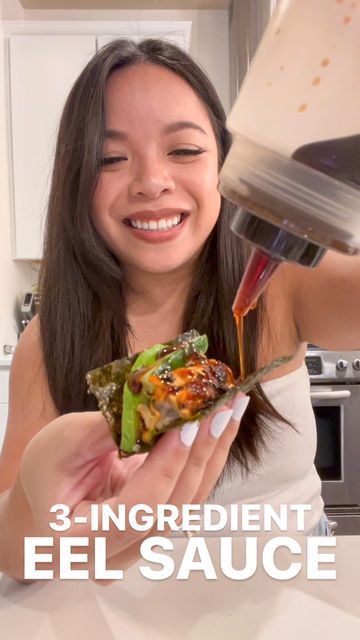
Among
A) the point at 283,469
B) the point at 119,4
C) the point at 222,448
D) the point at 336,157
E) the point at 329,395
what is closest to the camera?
the point at 336,157

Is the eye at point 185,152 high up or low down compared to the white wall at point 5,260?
up

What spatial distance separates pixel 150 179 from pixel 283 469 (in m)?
0.51

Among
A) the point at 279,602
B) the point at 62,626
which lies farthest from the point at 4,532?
the point at 279,602

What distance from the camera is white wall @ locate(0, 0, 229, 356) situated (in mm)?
2355

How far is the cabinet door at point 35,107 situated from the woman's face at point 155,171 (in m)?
1.52

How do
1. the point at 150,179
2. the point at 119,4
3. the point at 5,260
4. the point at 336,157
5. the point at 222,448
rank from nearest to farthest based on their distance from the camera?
the point at 336,157
the point at 222,448
the point at 150,179
the point at 5,260
the point at 119,4

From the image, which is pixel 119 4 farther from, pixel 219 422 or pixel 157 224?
pixel 219 422

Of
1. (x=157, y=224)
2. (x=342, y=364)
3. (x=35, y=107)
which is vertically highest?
(x=35, y=107)

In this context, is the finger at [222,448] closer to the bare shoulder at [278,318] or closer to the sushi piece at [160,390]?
the sushi piece at [160,390]

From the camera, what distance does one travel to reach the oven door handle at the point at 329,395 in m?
1.96

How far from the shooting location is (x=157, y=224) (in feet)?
2.99

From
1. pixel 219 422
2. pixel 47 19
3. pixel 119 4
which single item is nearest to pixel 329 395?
pixel 219 422

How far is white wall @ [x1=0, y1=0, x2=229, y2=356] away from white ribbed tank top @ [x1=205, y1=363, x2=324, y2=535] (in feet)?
4.98

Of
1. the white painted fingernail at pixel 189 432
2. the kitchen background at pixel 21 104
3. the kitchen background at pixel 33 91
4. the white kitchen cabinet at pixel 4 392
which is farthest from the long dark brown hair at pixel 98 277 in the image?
the kitchen background at pixel 21 104
